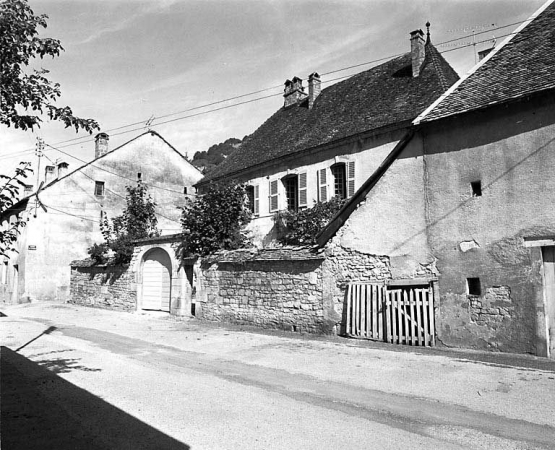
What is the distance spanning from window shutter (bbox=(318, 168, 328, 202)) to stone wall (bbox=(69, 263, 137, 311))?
353 inches

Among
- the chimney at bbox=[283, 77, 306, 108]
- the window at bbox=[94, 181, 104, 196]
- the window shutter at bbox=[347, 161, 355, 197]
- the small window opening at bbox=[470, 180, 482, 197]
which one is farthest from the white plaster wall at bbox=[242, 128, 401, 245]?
the window at bbox=[94, 181, 104, 196]

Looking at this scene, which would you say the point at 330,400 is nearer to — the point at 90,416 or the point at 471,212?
the point at 90,416

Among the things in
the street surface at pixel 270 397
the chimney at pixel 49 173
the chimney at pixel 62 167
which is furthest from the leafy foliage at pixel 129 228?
the street surface at pixel 270 397

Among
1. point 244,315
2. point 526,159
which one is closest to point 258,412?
point 526,159

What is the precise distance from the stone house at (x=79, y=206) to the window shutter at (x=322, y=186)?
1400 centimetres

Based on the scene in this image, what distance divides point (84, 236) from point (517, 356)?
2417 centimetres

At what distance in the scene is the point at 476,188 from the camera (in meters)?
9.97

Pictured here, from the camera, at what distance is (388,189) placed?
11.3m

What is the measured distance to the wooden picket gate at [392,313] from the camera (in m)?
10.3

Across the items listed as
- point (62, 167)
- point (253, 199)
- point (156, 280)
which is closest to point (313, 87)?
→ point (253, 199)

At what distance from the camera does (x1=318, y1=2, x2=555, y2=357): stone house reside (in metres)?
8.96

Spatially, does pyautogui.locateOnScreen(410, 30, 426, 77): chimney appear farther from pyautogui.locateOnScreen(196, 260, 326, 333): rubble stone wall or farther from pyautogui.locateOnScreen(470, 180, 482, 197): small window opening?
pyautogui.locateOnScreen(196, 260, 326, 333): rubble stone wall

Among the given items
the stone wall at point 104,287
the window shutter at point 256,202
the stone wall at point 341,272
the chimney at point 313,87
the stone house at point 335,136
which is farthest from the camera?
the chimney at point 313,87

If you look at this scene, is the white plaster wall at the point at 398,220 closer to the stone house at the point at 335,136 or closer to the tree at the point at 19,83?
the stone house at the point at 335,136
